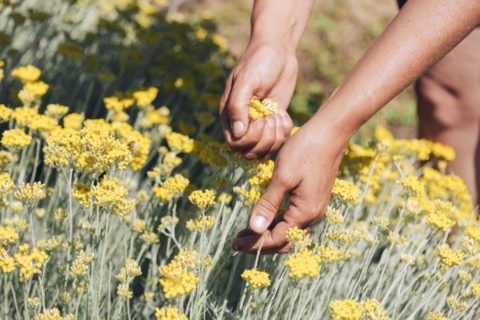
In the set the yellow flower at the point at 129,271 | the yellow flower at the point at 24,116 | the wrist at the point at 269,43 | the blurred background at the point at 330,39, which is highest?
the blurred background at the point at 330,39

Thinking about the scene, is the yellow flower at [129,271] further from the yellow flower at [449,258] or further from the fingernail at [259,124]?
the yellow flower at [449,258]

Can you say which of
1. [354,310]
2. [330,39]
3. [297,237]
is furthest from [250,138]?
[330,39]

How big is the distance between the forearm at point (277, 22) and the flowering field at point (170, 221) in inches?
12.6

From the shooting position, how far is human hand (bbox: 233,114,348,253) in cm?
145

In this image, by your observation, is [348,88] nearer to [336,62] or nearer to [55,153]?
[55,153]

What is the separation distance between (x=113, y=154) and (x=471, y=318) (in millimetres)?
1010

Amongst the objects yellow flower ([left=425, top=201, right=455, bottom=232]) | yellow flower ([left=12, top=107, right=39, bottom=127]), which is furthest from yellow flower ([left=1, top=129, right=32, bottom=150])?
yellow flower ([left=425, top=201, right=455, bottom=232])

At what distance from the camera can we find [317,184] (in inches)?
57.4

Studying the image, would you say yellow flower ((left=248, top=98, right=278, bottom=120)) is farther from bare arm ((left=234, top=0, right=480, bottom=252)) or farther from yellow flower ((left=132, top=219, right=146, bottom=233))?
yellow flower ((left=132, top=219, right=146, bottom=233))

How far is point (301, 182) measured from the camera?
1.46 meters

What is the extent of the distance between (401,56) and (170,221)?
651 millimetres

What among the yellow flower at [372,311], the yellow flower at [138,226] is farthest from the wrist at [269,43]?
the yellow flower at [372,311]

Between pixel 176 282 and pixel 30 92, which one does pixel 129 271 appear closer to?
pixel 176 282

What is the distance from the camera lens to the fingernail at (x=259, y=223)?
1458 millimetres
